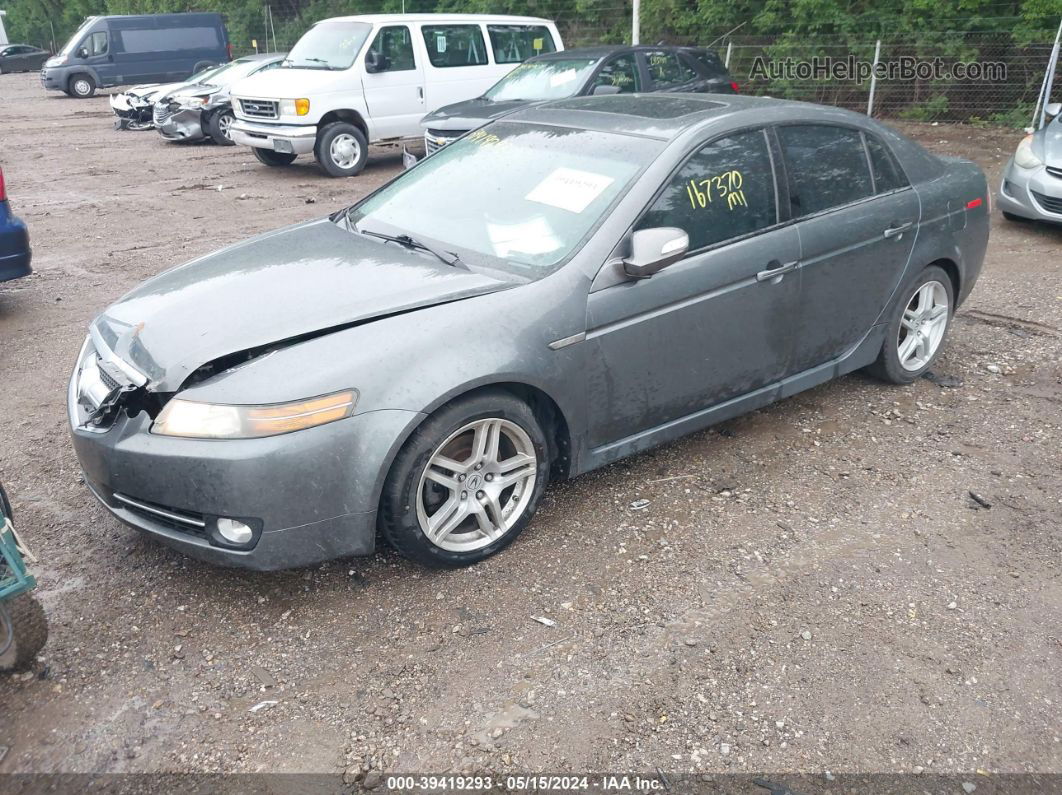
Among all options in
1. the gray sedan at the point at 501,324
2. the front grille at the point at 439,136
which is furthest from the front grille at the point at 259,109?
the gray sedan at the point at 501,324

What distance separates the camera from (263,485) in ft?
9.61

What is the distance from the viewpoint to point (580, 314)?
347 centimetres

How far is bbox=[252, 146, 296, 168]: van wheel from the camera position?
1323 centimetres

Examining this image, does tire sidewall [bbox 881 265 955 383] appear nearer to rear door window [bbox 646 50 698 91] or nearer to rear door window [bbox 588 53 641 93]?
rear door window [bbox 588 53 641 93]

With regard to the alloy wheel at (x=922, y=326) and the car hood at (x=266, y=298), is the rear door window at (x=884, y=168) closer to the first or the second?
the alloy wheel at (x=922, y=326)

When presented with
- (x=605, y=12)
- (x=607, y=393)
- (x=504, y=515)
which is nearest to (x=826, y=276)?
(x=607, y=393)

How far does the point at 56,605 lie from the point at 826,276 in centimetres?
355

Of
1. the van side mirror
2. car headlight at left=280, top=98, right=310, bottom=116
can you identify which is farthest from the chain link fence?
car headlight at left=280, top=98, right=310, bottom=116

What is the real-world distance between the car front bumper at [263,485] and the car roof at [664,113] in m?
1.81

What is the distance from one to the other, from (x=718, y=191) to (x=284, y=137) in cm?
931

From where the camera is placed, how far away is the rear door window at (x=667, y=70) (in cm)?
1073

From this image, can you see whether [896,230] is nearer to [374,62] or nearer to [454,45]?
[374,62]

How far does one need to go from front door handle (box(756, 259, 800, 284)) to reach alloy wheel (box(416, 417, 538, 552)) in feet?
4.43

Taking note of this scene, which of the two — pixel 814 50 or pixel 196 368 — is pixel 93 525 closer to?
pixel 196 368
